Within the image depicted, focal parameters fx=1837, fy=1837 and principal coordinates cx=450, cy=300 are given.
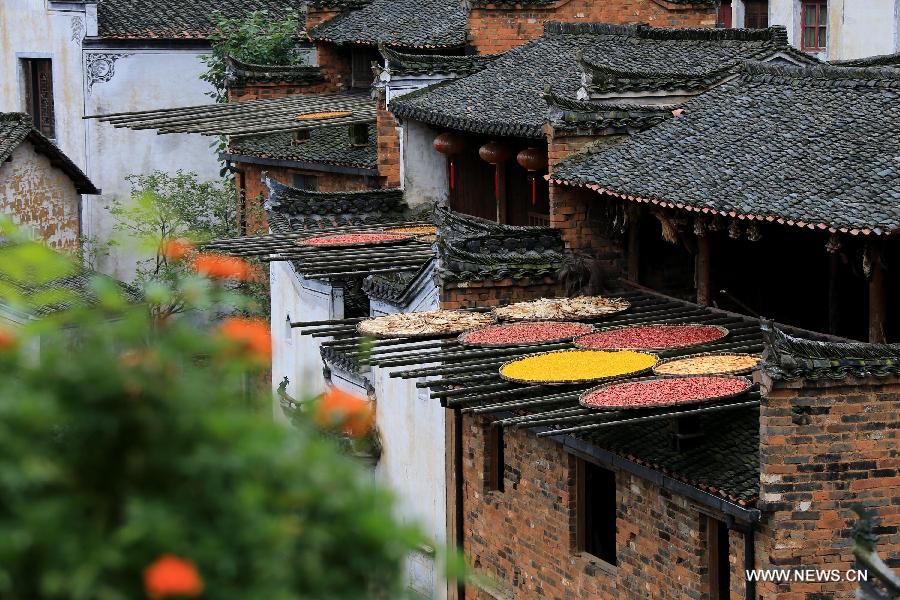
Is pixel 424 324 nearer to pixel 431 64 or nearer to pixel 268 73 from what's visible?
pixel 431 64

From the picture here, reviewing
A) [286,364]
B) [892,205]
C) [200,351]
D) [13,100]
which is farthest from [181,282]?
[13,100]

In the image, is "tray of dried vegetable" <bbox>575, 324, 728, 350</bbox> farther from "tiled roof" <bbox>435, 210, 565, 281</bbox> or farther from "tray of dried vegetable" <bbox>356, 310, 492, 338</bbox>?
"tiled roof" <bbox>435, 210, 565, 281</bbox>

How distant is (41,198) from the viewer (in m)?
36.5

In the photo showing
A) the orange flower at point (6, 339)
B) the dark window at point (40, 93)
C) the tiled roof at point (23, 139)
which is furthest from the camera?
the dark window at point (40, 93)

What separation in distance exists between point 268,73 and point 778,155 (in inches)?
741

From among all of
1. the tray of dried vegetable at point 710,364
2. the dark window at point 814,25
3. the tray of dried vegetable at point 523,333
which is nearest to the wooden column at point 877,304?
the tray of dried vegetable at point 710,364

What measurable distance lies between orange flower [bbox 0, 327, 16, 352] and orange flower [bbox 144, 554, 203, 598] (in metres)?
1.06

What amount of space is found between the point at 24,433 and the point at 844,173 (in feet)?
38.9

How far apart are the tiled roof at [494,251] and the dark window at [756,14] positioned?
23.2 meters

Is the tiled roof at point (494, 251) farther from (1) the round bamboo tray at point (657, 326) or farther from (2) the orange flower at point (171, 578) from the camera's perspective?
(2) the orange flower at point (171, 578)

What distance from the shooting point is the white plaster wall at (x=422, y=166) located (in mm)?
27844

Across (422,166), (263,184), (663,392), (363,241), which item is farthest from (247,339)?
(263,184)

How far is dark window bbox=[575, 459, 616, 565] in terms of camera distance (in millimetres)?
17438

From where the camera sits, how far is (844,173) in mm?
16844
